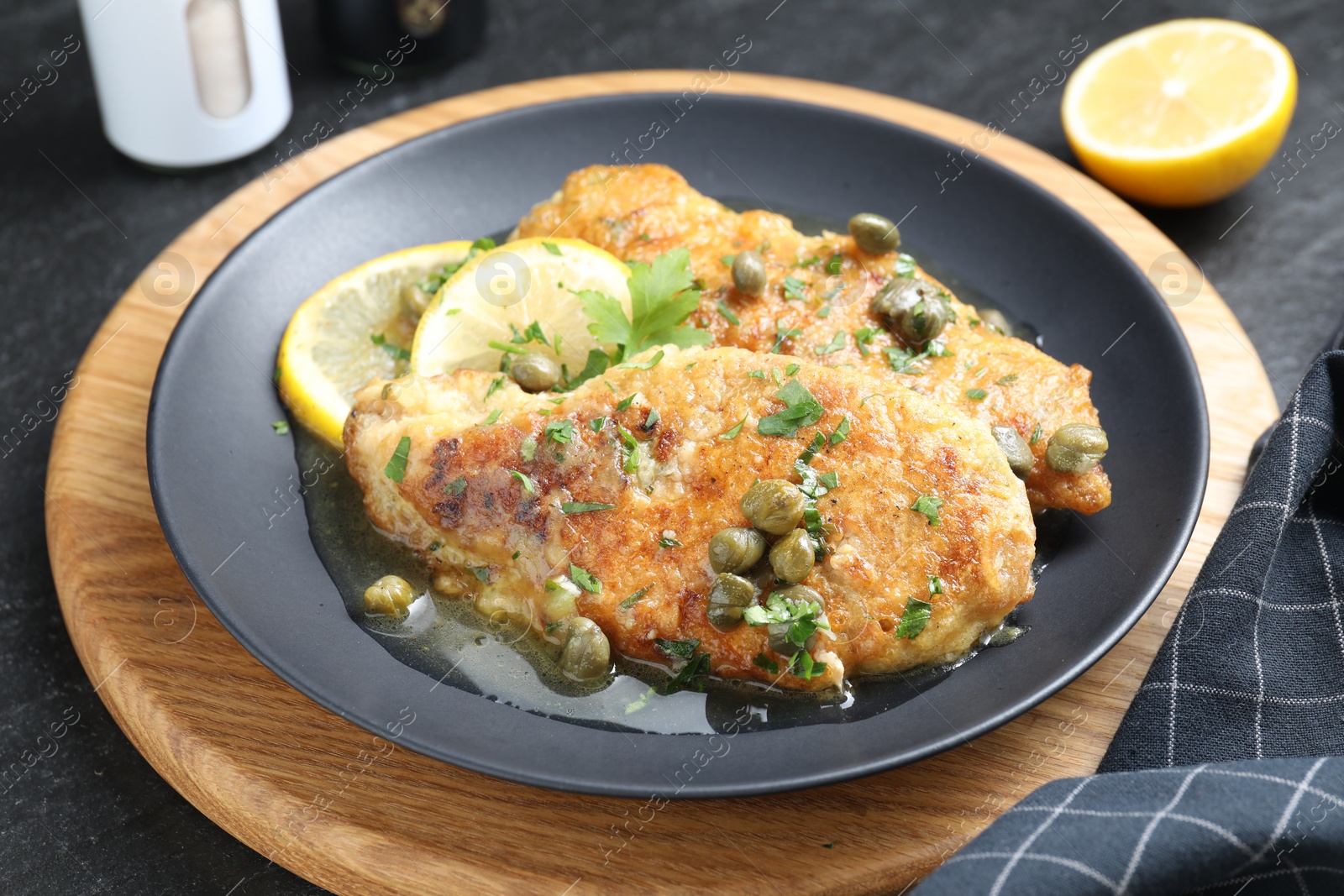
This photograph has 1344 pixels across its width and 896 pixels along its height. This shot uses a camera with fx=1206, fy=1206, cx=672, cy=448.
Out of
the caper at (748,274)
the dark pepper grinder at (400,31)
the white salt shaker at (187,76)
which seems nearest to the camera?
the caper at (748,274)

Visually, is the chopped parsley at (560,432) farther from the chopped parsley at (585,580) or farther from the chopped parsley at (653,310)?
the chopped parsley at (653,310)

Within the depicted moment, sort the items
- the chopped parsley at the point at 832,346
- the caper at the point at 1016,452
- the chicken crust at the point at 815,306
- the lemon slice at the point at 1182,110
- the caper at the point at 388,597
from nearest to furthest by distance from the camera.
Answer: the caper at the point at 388,597 < the caper at the point at 1016,452 < the chicken crust at the point at 815,306 < the chopped parsley at the point at 832,346 < the lemon slice at the point at 1182,110


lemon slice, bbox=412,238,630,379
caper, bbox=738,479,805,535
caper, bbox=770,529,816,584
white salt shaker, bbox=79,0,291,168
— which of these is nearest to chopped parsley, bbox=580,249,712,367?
lemon slice, bbox=412,238,630,379

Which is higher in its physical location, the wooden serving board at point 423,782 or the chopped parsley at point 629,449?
the chopped parsley at point 629,449

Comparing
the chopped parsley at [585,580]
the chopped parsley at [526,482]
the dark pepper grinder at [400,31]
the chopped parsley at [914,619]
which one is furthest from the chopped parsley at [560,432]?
the dark pepper grinder at [400,31]

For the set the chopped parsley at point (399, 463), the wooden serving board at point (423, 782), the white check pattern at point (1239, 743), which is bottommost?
the wooden serving board at point (423, 782)

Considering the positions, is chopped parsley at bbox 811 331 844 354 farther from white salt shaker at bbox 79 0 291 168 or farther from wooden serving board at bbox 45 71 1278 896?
white salt shaker at bbox 79 0 291 168

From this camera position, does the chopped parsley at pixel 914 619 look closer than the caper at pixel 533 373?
Yes

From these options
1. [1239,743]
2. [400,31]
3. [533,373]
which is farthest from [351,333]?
[1239,743]
